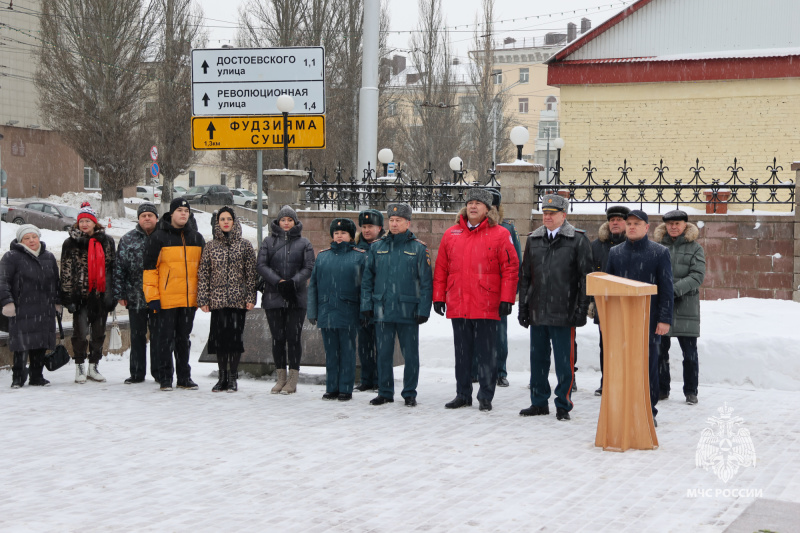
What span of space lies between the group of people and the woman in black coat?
0.01 m

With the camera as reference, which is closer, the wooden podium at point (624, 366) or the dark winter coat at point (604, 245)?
the wooden podium at point (624, 366)

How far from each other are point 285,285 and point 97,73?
32.2 metres

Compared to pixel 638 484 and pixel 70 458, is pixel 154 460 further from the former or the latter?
pixel 638 484

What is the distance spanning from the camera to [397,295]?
818 cm

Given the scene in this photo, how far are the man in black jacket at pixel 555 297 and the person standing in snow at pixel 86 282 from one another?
421 cm

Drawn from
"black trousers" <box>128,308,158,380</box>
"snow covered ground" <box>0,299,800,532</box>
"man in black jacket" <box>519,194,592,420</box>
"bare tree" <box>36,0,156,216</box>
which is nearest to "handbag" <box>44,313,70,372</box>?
"snow covered ground" <box>0,299,800,532</box>

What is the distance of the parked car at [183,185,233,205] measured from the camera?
5528cm

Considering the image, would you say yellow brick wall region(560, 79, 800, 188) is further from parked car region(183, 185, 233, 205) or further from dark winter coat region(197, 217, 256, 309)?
parked car region(183, 185, 233, 205)

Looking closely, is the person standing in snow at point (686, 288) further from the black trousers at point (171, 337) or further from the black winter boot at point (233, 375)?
the black trousers at point (171, 337)

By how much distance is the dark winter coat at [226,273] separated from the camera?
A: 8.73 m

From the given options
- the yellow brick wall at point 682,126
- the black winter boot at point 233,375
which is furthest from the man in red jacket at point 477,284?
the yellow brick wall at point 682,126

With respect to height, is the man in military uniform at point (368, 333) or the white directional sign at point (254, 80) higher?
the white directional sign at point (254, 80)

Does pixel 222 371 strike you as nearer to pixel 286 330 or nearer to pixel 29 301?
pixel 286 330

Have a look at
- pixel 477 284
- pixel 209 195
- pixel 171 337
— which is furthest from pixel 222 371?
pixel 209 195
